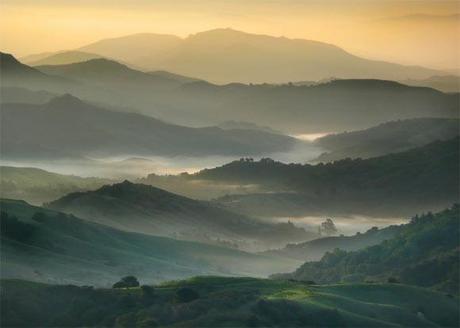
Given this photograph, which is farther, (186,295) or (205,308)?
(186,295)

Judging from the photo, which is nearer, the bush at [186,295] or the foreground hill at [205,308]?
the foreground hill at [205,308]

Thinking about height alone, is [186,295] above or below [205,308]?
above

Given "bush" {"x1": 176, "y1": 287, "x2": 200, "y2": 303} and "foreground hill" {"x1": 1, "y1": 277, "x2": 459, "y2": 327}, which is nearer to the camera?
"foreground hill" {"x1": 1, "y1": 277, "x2": 459, "y2": 327}

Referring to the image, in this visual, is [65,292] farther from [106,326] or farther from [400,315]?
[400,315]

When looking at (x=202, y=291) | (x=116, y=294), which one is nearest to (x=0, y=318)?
(x=116, y=294)

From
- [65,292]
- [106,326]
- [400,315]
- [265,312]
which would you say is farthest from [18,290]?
[400,315]

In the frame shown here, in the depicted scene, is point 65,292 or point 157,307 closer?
point 157,307
